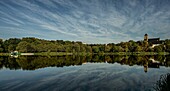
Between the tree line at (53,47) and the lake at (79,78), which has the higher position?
the tree line at (53,47)

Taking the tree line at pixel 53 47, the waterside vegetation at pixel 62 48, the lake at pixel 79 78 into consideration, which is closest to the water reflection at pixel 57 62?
→ the lake at pixel 79 78

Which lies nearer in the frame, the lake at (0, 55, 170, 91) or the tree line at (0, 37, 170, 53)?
the lake at (0, 55, 170, 91)

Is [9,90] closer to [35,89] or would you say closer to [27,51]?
[35,89]

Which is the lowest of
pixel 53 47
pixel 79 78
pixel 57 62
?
pixel 57 62

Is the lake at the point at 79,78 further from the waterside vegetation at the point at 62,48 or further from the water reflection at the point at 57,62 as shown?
the waterside vegetation at the point at 62,48

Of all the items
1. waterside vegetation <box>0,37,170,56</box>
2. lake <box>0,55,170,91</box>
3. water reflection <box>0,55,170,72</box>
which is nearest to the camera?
lake <box>0,55,170,91</box>

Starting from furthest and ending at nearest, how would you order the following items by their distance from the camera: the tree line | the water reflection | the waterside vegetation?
1. the tree line
2. the waterside vegetation
3. the water reflection

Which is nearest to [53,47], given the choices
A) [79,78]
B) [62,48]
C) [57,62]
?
[62,48]

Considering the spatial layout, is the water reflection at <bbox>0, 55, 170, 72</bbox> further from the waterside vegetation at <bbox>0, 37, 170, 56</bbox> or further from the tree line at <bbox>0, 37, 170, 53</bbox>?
the tree line at <bbox>0, 37, 170, 53</bbox>

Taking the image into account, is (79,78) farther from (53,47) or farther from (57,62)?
(53,47)

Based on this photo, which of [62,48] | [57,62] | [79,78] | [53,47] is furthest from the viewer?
[62,48]

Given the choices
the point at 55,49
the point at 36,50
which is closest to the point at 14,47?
the point at 36,50

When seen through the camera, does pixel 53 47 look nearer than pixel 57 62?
No

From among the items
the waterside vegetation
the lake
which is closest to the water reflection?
the lake
